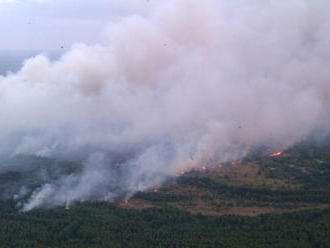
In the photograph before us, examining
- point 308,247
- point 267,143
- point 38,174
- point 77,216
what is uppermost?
point 267,143

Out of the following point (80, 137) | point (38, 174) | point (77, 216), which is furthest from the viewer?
point (80, 137)

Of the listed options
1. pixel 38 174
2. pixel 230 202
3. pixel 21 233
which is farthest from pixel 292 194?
pixel 38 174

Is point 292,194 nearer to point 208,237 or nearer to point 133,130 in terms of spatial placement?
point 208,237

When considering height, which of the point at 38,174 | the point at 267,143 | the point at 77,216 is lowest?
the point at 77,216

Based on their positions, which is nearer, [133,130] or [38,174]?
[38,174]

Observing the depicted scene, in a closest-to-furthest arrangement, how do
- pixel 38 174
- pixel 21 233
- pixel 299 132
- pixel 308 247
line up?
pixel 308 247, pixel 21 233, pixel 38 174, pixel 299 132

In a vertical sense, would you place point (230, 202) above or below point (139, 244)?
above

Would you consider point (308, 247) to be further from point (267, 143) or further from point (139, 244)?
point (267, 143)

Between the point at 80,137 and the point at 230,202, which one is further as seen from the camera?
the point at 80,137

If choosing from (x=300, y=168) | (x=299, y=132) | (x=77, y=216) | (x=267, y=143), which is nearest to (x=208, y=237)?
(x=77, y=216)
